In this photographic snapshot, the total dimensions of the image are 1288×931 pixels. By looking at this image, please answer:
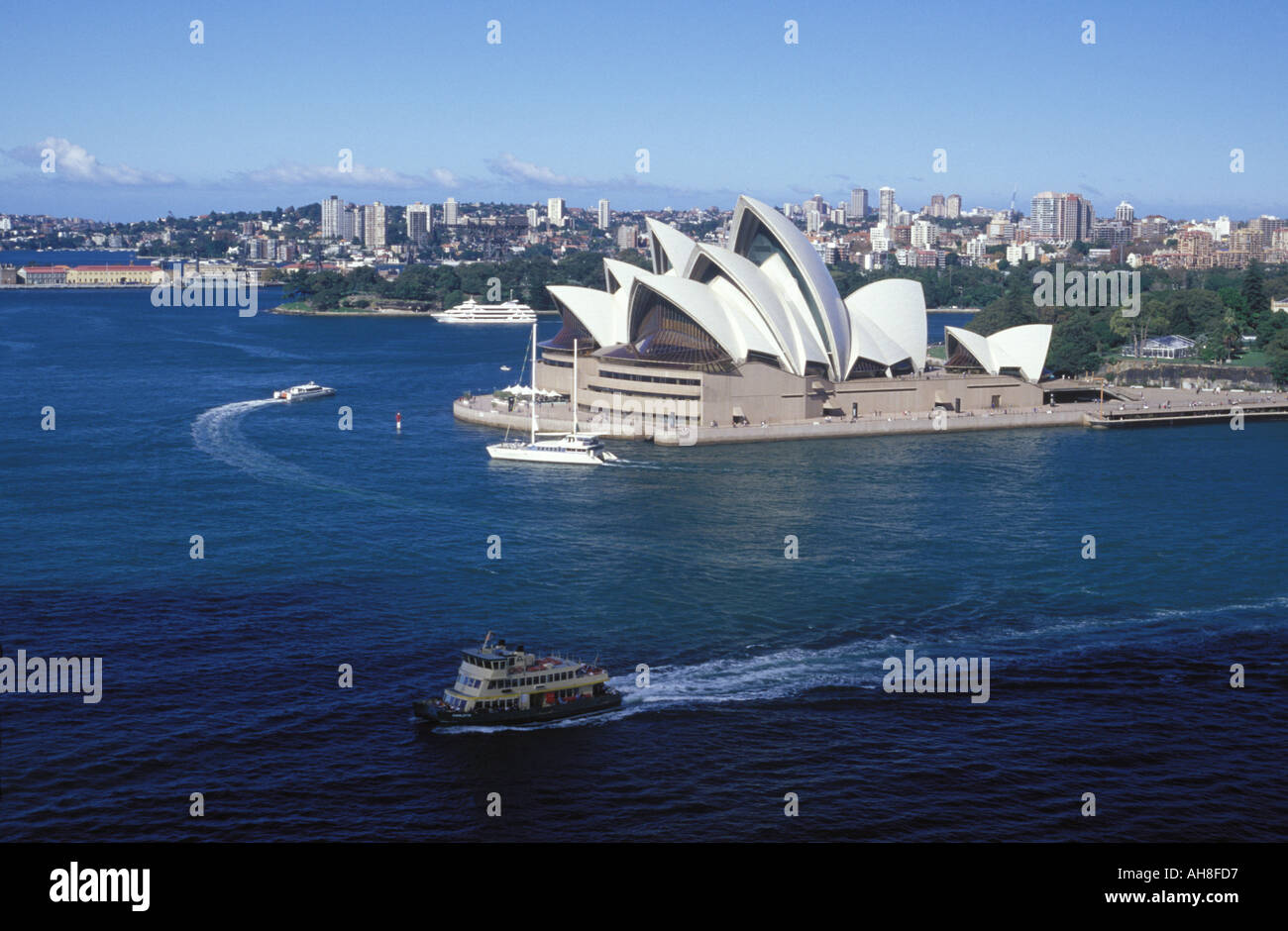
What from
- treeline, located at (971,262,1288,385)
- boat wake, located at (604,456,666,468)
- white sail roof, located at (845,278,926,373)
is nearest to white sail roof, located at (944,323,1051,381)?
white sail roof, located at (845,278,926,373)

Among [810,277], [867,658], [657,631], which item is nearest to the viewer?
[867,658]

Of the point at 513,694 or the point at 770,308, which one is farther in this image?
the point at 770,308

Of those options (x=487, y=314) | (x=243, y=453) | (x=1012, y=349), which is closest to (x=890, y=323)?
(x=1012, y=349)

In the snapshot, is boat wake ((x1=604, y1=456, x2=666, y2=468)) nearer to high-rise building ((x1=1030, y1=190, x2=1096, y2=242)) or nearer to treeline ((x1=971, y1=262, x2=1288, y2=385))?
treeline ((x1=971, y1=262, x2=1288, y2=385))

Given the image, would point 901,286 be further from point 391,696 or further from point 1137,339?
point 391,696

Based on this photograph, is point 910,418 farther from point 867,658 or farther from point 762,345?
point 867,658

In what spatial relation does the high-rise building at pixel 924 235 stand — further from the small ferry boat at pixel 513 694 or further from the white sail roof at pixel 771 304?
the small ferry boat at pixel 513 694

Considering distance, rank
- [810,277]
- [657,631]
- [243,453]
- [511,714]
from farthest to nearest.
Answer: [810,277] < [243,453] < [657,631] < [511,714]
